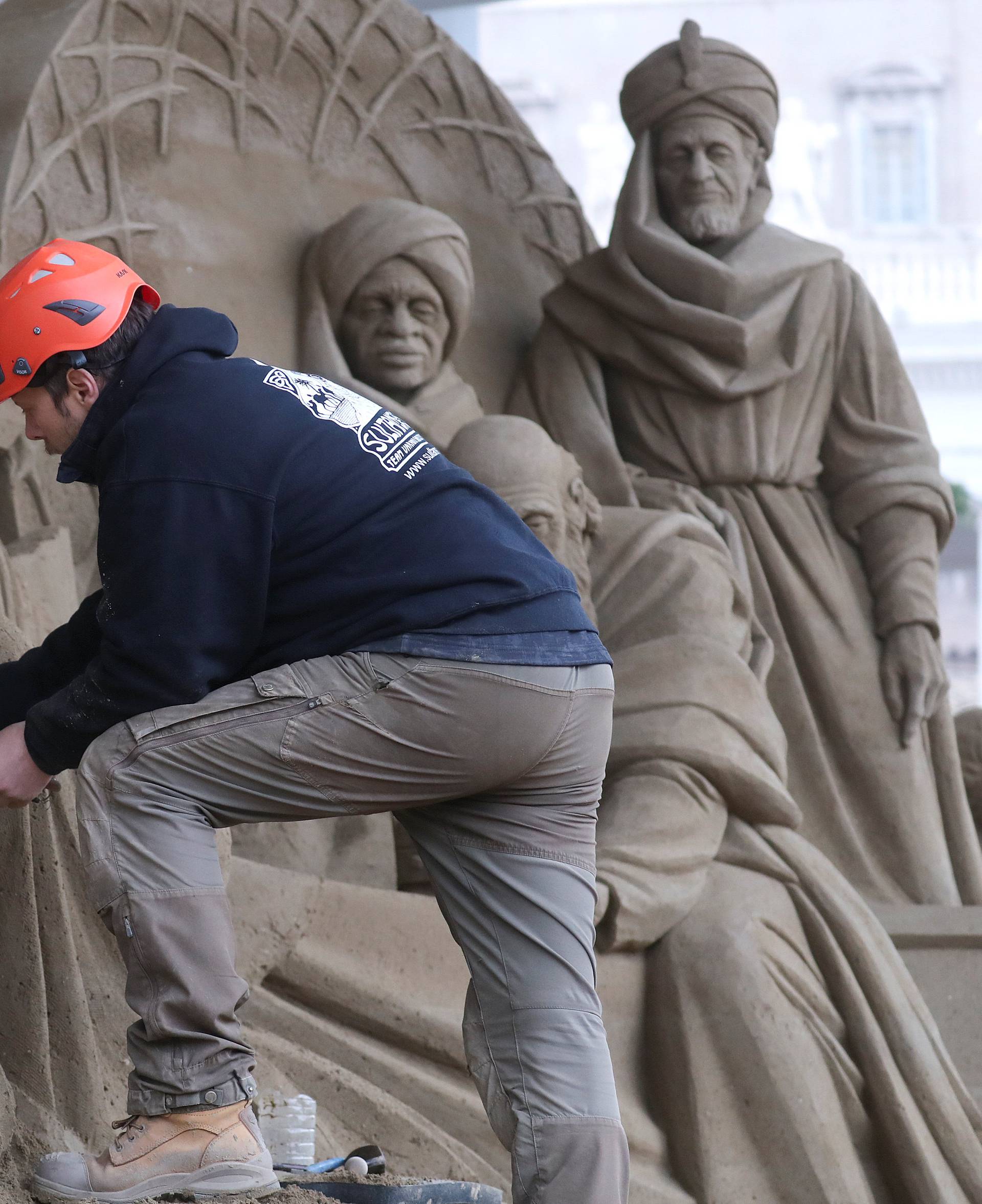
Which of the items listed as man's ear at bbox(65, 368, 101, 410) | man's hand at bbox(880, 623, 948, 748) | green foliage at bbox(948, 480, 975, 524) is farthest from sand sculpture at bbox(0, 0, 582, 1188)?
green foliage at bbox(948, 480, 975, 524)

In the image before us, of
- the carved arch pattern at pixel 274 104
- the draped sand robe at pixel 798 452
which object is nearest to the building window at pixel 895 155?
the carved arch pattern at pixel 274 104

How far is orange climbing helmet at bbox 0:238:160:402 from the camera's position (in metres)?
2.35

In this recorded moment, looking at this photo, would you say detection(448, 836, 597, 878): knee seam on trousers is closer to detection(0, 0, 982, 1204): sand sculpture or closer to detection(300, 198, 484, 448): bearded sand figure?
detection(0, 0, 982, 1204): sand sculpture

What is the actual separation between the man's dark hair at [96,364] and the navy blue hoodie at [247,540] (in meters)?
0.03

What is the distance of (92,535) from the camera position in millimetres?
4391

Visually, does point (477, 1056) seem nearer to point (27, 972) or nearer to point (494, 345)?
point (27, 972)

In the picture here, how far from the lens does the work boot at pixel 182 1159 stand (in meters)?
2.27

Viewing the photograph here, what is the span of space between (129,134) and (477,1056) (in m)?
3.02

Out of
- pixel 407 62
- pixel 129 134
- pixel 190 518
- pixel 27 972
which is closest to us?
pixel 190 518

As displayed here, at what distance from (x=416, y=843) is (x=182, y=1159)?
0.50 meters

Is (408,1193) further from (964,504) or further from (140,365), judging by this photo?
(964,504)

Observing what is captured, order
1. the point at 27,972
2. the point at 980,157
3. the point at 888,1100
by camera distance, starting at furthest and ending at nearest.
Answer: the point at 980,157
the point at 888,1100
the point at 27,972

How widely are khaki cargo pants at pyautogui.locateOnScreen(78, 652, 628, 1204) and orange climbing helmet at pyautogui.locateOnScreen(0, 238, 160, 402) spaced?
1.53 ft

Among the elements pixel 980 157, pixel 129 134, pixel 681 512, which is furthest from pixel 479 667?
pixel 980 157
